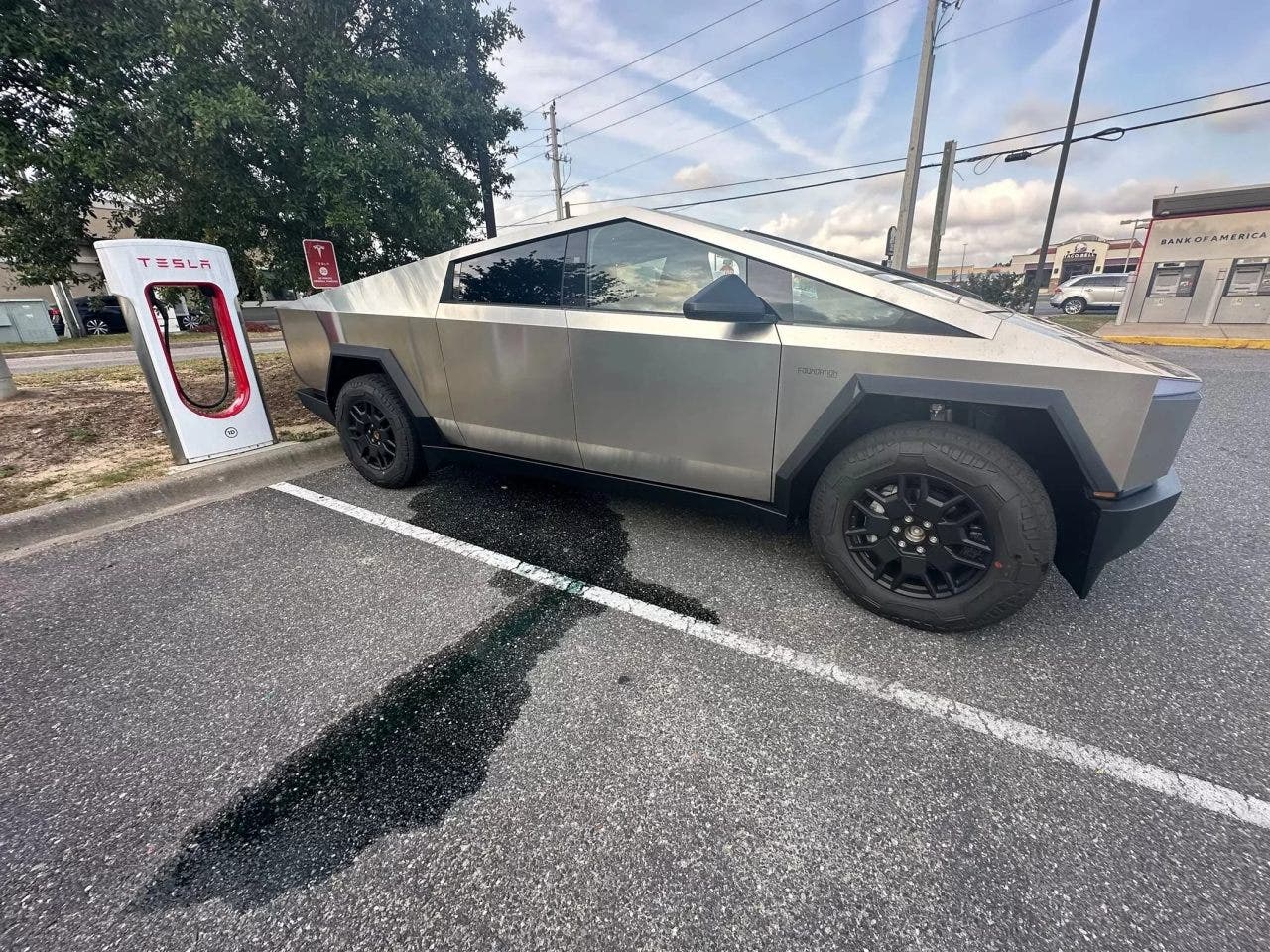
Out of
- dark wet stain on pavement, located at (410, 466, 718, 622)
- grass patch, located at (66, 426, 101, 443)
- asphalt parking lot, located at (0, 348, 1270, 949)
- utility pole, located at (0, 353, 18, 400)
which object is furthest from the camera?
utility pole, located at (0, 353, 18, 400)

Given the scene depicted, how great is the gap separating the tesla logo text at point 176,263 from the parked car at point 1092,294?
27.8 m

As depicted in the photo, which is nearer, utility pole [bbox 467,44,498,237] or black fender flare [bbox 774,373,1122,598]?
black fender flare [bbox 774,373,1122,598]

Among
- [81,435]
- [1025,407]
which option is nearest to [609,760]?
[1025,407]

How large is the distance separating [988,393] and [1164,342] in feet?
50.3

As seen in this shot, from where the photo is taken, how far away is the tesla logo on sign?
509cm

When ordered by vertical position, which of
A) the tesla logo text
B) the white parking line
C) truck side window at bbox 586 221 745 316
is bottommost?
the white parking line

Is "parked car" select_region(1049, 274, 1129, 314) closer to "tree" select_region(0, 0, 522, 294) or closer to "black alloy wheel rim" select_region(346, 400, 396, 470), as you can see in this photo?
"tree" select_region(0, 0, 522, 294)

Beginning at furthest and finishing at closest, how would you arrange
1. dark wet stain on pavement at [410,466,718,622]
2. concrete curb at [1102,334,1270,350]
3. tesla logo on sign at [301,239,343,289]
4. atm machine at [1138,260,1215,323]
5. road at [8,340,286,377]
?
1. atm machine at [1138,260,1215,323]
2. concrete curb at [1102,334,1270,350]
3. road at [8,340,286,377]
4. tesla logo on sign at [301,239,343,289]
5. dark wet stain on pavement at [410,466,718,622]

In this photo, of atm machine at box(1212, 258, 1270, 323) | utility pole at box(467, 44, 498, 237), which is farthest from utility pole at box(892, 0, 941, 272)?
atm machine at box(1212, 258, 1270, 323)

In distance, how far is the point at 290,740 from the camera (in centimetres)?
175

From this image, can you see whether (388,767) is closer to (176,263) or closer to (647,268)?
(647,268)

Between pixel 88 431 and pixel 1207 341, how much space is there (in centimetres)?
1950

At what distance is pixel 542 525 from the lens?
3268mm

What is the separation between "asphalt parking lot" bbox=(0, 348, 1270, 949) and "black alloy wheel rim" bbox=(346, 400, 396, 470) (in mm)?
1029
